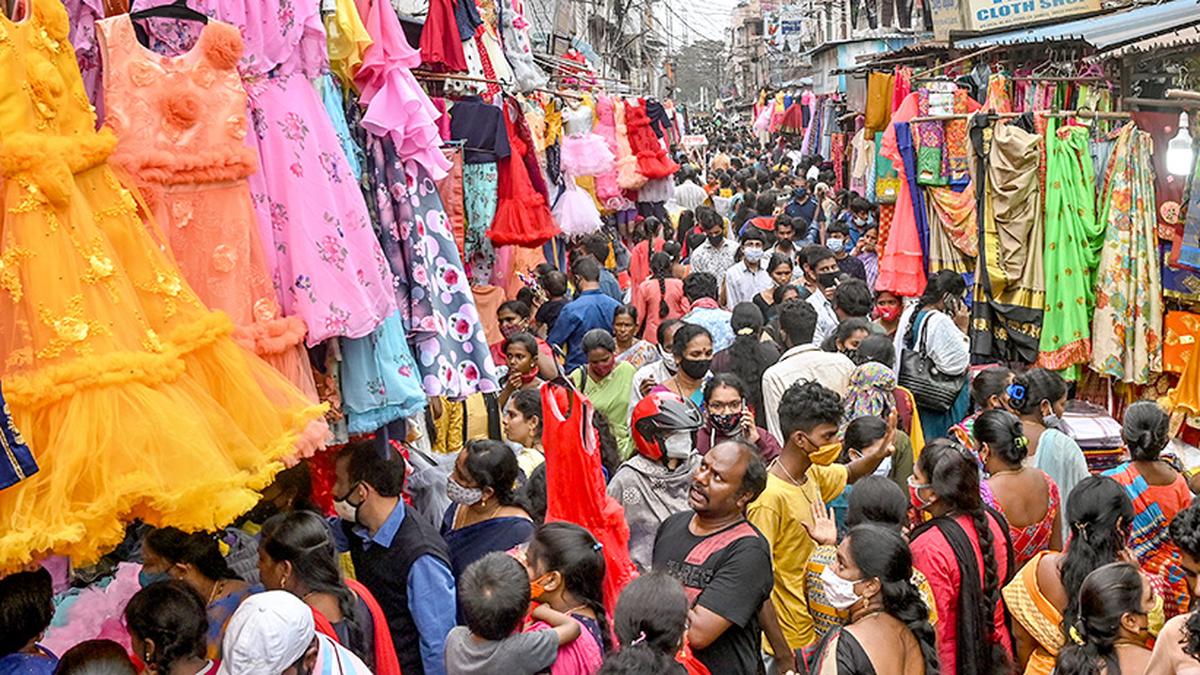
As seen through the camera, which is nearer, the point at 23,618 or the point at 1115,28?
the point at 23,618

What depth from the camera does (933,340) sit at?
6945mm

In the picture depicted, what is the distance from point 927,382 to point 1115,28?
4506 mm

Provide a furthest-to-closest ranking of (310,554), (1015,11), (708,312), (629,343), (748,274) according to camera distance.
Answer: (1015,11) < (748,274) < (629,343) < (708,312) < (310,554)

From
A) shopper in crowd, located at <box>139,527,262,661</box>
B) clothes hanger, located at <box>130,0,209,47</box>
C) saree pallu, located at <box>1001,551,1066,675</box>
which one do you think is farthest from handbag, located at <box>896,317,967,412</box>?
clothes hanger, located at <box>130,0,209,47</box>

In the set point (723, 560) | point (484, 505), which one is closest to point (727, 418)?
point (484, 505)

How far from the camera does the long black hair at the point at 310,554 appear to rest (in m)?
3.61

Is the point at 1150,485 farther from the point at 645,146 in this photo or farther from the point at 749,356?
the point at 645,146

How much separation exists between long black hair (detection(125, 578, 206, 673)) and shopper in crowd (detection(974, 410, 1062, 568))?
3.18 meters

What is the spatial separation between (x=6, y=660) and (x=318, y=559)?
881 millimetres

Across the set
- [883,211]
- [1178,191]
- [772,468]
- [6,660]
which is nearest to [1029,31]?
[883,211]

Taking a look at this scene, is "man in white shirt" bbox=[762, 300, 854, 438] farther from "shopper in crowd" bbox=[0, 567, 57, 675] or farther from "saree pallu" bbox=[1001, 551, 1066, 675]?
"shopper in crowd" bbox=[0, 567, 57, 675]

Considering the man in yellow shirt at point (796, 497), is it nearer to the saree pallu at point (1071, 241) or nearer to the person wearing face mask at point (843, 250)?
the saree pallu at point (1071, 241)

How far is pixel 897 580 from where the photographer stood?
3.62 m

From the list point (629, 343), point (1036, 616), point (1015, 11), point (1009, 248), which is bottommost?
point (1036, 616)
